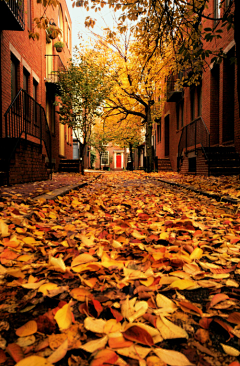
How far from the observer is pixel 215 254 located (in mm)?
1911

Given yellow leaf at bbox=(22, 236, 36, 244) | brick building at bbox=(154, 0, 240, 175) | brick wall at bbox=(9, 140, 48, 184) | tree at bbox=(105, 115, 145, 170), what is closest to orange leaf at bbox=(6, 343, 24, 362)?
yellow leaf at bbox=(22, 236, 36, 244)

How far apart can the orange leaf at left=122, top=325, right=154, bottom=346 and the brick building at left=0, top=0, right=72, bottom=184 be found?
5.46 meters

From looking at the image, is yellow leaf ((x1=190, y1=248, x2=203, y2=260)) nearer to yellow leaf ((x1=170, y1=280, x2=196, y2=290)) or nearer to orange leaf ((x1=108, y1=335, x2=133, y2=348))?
yellow leaf ((x1=170, y1=280, x2=196, y2=290))

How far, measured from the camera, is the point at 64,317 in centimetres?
109

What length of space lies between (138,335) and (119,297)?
317mm

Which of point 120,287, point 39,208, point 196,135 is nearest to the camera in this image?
point 120,287

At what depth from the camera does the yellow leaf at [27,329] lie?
1.01 m

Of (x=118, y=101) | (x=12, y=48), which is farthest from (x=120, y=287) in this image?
(x=118, y=101)

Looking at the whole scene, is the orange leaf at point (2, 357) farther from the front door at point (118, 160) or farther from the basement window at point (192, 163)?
the front door at point (118, 160)

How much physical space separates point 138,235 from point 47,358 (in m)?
1.51

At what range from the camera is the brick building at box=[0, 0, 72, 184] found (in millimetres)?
6629

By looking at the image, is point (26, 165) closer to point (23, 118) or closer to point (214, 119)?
point (23, 118)

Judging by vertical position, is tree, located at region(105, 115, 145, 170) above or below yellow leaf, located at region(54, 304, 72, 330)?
above

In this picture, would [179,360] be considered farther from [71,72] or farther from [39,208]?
[71,72]
